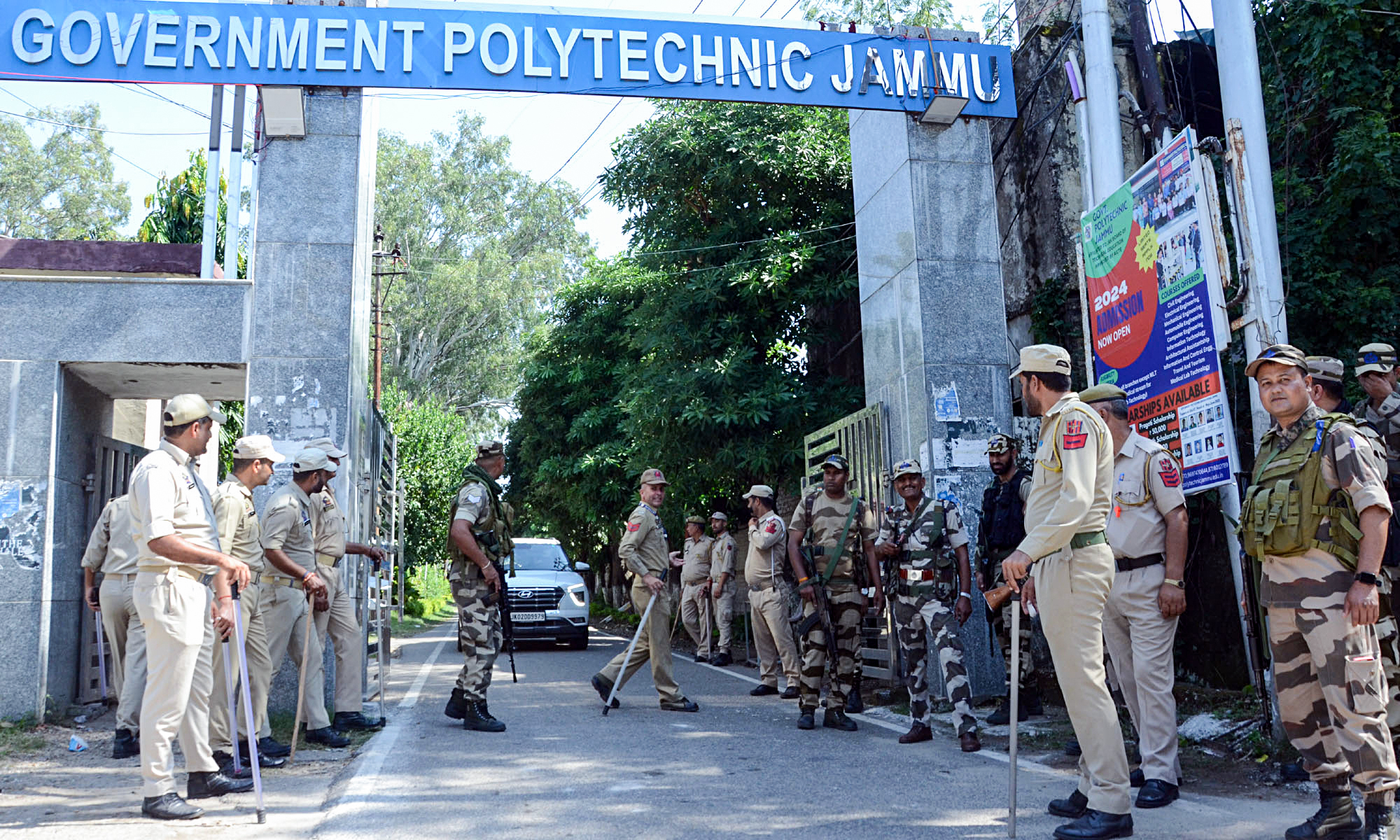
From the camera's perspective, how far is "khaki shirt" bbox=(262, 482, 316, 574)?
22.1 feet

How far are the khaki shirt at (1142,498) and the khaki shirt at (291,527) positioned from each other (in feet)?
15.7

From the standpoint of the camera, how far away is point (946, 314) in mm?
9258

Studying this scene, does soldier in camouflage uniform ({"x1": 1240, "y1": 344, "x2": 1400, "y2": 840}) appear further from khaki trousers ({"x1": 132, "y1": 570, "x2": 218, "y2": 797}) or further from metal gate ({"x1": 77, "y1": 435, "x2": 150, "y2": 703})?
metal gate ({"x1": 77, "y1": 435, "x2": 150, "y2": 703})

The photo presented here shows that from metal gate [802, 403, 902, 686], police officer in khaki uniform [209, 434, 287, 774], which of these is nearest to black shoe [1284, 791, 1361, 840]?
metal gate [802, 403, 902, 686]

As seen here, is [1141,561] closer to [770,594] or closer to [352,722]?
[352,722]

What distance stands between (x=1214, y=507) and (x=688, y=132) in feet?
29.3

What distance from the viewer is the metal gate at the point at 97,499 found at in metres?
8.76

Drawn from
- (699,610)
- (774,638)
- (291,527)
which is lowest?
(774,638)

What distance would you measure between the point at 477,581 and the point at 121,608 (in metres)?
2.30

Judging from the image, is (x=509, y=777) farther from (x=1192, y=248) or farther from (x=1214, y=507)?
(x=1214, y=507)

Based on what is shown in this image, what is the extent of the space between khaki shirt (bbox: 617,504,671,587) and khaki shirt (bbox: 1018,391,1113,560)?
14.3 ft

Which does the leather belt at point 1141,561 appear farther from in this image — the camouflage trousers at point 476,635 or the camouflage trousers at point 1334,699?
the camouflage trousers at point 476,635

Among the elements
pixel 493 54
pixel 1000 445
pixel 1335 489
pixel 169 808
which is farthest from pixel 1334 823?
pixel 493 54

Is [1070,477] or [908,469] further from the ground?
[908,469]
